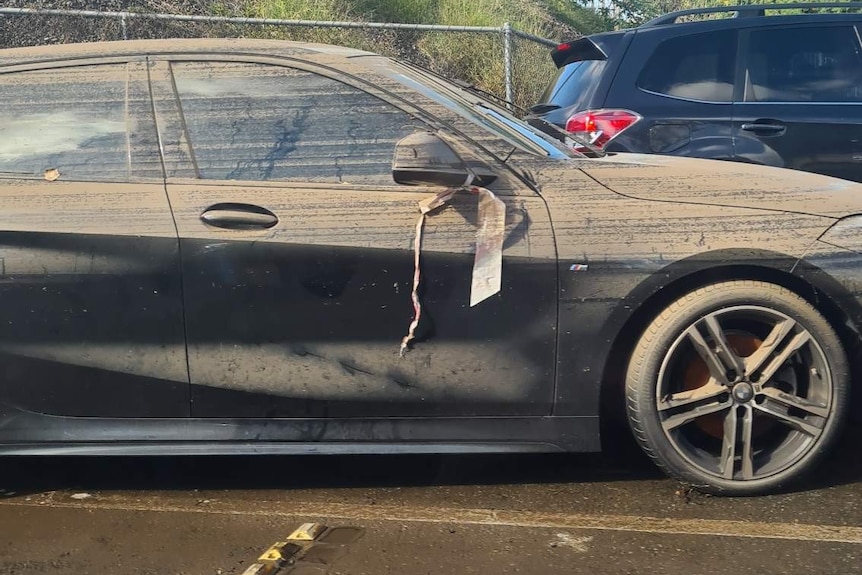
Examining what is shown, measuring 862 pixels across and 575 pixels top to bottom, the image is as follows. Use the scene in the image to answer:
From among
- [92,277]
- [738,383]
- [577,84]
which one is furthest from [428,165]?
[577,84]

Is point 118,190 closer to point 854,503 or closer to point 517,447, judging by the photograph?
point 517,447

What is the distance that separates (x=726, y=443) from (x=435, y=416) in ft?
3.36

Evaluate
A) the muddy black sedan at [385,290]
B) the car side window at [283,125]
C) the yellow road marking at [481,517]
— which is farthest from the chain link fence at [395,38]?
the yellow road marking at [481,517]

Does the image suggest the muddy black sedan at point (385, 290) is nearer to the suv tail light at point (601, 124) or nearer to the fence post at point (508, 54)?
the suv tail light at point (601, 124)

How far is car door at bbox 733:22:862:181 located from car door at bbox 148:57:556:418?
2970mm

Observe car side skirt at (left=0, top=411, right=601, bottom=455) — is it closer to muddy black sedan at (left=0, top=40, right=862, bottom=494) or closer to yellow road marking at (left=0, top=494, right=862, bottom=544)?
muddy black sedan at (left=0, top=40, right=862, bottom=494)

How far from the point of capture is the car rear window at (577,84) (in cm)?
585

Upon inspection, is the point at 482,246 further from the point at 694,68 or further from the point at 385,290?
the point at 694,68

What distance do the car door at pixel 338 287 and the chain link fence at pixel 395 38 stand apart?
22.0ft

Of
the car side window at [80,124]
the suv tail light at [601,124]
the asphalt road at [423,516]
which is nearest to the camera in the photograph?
the asphalt road at [423,516]

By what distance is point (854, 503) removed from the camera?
3297 mm

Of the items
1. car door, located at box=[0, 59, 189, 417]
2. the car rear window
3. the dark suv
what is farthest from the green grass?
car door, located at box=[0, 59, 189, 417]

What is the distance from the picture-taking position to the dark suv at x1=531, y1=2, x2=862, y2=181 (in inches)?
221

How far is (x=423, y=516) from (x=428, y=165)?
1214 mm
